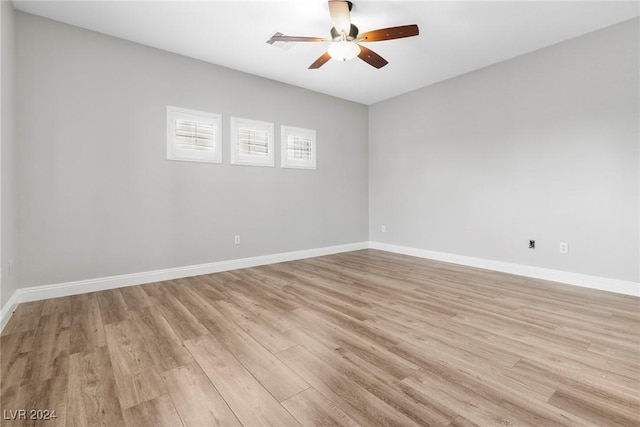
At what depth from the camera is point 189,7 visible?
9.20ft

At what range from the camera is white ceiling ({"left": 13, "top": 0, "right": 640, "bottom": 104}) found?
2781mm

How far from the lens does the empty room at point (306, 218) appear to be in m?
1.57

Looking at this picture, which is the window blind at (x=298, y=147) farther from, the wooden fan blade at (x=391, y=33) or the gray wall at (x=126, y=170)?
the wooden fan blade at (x=391, y=33)

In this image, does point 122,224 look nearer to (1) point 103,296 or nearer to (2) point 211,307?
(1) point 103,296

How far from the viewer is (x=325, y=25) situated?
3.10 metres

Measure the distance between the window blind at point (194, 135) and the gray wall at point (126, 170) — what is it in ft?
0.66

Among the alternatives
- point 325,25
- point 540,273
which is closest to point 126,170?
point 325,25

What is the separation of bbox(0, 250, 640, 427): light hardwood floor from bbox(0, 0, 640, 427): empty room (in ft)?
0.06

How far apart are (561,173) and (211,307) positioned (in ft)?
14.4

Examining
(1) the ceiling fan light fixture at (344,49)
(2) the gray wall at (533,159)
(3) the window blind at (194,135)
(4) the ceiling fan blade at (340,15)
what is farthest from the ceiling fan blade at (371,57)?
(3) the window blind at (194,135)

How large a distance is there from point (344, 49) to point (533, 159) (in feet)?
9.60

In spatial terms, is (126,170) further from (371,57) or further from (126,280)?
(371,57)

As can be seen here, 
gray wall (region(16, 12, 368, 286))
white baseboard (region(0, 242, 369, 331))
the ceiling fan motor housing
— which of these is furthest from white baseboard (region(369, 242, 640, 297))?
the ceiling fan motor housing

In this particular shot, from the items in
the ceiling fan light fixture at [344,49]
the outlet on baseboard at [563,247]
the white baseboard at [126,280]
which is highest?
the ceiling fan light fixture at [344,49]
